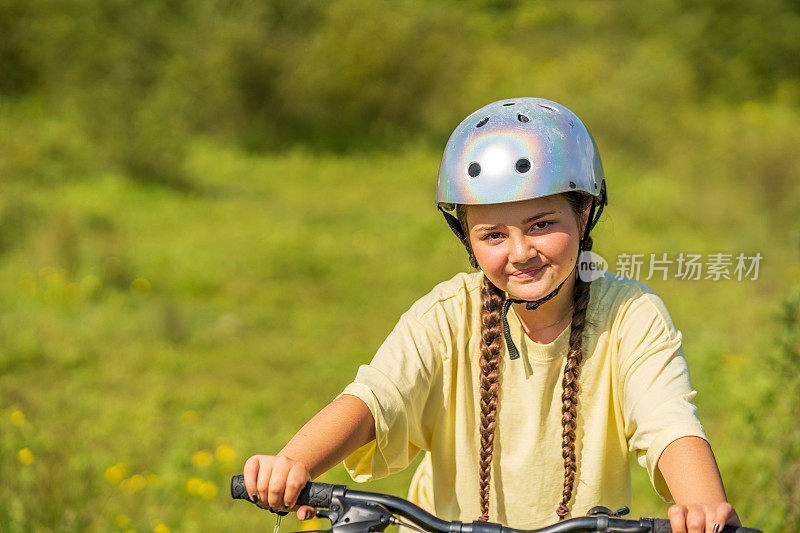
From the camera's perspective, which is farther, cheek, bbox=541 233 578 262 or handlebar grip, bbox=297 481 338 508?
cheek, bbox=541 233 578 262

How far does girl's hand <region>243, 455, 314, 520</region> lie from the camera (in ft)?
6.54

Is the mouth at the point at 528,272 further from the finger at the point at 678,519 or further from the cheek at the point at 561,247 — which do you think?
the finger at the point at 678,519

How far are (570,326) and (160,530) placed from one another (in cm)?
239

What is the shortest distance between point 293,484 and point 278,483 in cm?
3

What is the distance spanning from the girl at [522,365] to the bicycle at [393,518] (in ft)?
0.75

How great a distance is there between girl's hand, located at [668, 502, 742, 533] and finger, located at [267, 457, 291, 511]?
75cm

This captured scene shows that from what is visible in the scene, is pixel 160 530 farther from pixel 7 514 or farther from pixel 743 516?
pixel 743 516

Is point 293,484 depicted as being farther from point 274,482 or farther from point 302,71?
point 302,71

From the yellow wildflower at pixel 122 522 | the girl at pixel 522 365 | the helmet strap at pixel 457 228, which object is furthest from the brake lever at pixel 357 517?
the yellow wildflower at pixel 122 522

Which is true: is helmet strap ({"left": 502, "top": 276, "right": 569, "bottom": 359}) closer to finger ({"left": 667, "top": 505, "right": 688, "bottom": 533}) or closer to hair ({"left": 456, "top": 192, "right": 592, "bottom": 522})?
hair ({"left": 456, "top": 192, "right": 592, "bottom": 522})

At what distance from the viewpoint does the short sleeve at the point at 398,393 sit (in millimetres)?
2391

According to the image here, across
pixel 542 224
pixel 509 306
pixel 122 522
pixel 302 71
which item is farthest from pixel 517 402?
pixel 302 71

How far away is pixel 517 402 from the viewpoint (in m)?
2.63

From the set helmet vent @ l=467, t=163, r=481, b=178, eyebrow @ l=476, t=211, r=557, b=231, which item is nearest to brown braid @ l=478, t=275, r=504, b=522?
eyebrow @ l=476, t=211, r=557, b=231
